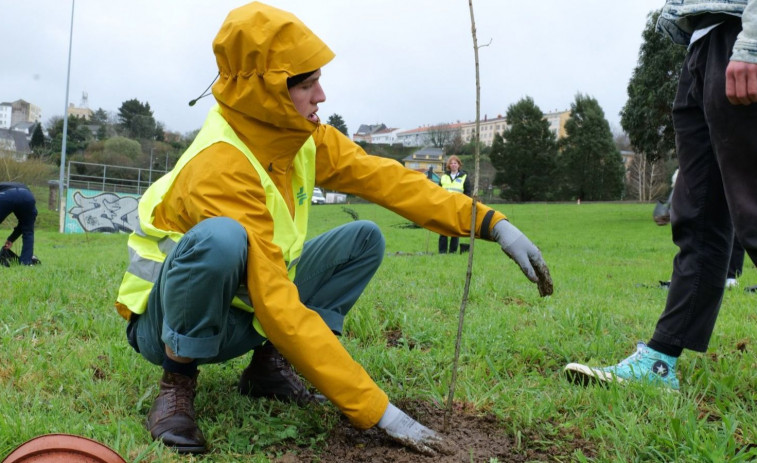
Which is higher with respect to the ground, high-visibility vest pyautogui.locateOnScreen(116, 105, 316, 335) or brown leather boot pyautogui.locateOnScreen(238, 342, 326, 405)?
high-visibility vest pyautogui.locateOnScreen(116, 105, 316, 335)

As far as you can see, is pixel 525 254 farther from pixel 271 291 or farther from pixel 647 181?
pixel 647 181

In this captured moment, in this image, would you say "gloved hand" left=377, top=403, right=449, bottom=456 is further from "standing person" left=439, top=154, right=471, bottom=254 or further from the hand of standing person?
"standing person" left=439, top=154, right=471, bottom=254

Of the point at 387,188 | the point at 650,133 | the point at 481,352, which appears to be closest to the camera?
the point at 387,188

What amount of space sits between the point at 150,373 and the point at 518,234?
5.55 ft

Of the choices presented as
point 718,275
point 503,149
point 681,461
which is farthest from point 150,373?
point 503,149

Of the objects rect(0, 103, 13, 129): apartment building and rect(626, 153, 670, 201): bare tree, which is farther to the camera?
rect(0, 103, 13, 129): apartment building

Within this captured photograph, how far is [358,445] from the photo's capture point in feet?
6.32

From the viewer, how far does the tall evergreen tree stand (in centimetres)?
2005

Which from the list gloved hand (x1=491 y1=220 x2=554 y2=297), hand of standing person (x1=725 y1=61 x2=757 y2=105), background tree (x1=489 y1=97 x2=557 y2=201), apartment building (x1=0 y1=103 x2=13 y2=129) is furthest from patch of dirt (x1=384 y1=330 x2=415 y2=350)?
apartment building (x1=0 y1=103 x2=13 y2=129)

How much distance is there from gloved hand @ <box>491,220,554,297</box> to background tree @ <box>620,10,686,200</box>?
2017 cm

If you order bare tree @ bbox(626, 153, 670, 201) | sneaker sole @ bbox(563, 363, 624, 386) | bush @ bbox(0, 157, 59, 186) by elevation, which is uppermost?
bare tree @ bbox(626, 153, 670, 201)

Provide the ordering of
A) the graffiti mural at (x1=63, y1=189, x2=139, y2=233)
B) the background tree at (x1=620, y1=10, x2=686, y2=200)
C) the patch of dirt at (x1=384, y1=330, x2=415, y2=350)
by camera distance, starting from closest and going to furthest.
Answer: the patch of dirt at (x1=384, y1=330, x2=415, y2=350), the background tree at (x1=620, y1=10, x2=686, y2=200), the graffiti mural at (x1=63, y1=189, x2=139, y2=233)

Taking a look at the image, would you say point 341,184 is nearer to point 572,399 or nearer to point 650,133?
point 572,399

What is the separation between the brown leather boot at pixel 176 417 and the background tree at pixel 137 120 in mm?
66070
